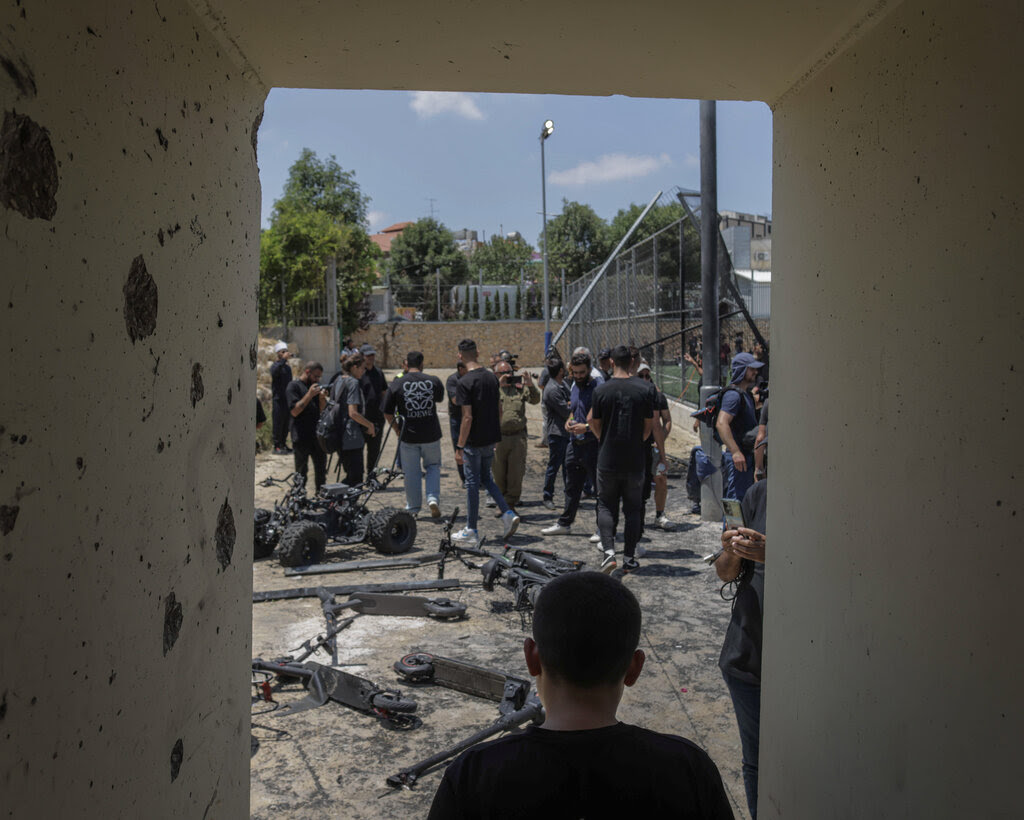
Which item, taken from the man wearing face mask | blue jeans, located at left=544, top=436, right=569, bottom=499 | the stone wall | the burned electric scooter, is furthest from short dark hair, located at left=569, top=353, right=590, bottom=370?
the stone wall

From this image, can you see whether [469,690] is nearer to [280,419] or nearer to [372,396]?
[372,396]

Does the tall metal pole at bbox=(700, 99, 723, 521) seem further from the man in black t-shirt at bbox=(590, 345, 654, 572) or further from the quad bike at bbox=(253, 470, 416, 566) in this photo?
the quad bike at bbox=(253, 470, 416, 566)

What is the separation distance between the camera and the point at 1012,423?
5.12 ft

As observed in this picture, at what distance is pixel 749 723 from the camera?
128 inches

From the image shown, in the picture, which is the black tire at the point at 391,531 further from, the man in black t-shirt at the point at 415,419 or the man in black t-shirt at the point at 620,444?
the man in black t-shirt at the point at 620,444

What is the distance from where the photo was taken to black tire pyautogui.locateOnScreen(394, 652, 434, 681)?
515cm

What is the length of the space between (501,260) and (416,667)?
59554 mm

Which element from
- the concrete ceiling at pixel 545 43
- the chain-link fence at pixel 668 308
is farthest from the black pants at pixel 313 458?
the concrete ceiling at pixel 545 43

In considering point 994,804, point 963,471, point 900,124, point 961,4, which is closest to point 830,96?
point 900,124

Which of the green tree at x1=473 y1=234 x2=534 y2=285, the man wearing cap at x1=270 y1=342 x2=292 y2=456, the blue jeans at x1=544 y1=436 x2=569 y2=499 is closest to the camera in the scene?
the blue jeans at x1=544 y1=436 x2=569 y2=499

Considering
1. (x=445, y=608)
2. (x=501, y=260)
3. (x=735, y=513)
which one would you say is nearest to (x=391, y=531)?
(x=445, y=608)

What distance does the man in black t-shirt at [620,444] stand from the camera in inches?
283

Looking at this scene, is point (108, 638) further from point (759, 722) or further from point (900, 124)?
point (759, 722)

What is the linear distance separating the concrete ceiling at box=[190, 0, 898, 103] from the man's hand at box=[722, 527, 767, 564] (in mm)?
1508
